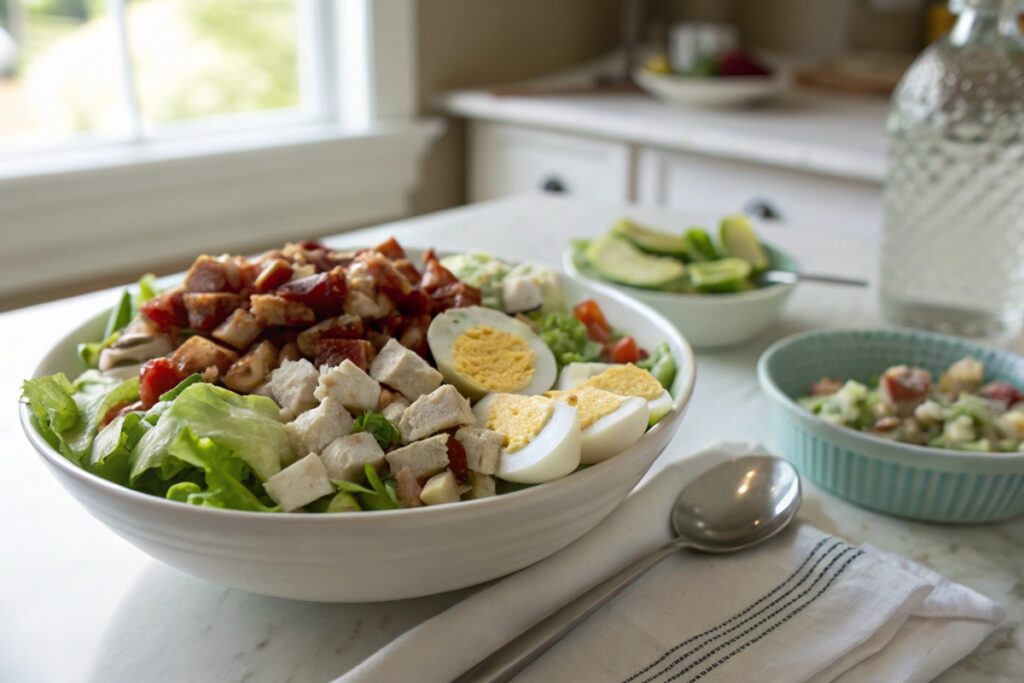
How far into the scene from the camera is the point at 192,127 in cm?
262

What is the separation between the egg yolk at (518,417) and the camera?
0.73 m

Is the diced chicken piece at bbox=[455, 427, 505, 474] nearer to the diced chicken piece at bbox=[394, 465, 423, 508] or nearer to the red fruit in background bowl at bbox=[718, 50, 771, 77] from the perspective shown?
the diced chicken piece at bbox=[394, 465, 423, 508]

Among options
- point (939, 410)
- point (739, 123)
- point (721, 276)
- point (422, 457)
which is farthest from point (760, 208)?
point (422, 457)

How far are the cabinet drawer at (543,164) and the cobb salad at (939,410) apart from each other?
64.4 inches

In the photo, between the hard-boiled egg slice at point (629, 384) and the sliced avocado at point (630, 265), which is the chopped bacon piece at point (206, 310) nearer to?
the hard-boiled egg slice at point (629, 384)

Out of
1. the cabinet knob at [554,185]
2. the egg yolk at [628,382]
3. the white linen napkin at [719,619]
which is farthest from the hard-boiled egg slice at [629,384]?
the cabinet knob at [554,185]

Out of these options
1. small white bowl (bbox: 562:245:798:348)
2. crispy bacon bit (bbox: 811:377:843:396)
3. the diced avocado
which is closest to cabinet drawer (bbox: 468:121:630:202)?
the diced avocado

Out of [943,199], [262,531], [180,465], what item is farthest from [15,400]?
[943,199]

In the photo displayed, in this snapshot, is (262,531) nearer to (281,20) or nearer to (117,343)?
(117,343)

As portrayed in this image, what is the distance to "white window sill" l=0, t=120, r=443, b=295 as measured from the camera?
2236mm

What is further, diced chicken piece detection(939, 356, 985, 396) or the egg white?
diced chicken piece detection(939, 356, 985, 396)

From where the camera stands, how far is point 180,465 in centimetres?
68

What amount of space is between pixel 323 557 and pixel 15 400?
25.0 inches

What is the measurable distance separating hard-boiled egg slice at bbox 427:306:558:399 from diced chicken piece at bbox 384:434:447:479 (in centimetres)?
13
